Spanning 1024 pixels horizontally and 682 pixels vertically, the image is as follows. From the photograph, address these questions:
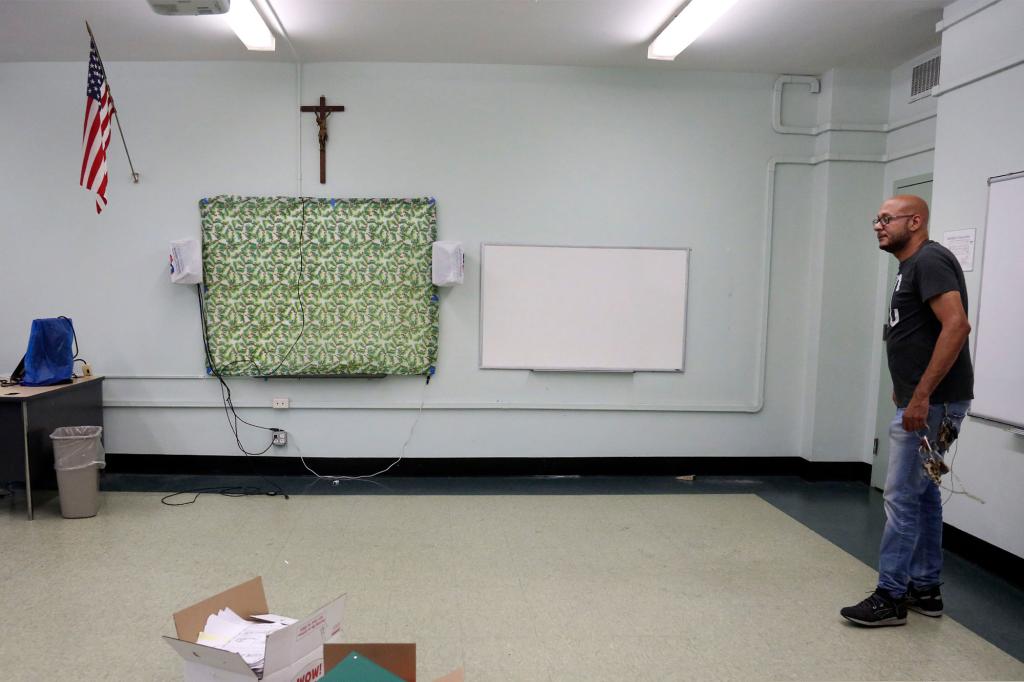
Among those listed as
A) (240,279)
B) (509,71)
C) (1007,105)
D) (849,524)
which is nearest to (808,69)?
(1007,105)

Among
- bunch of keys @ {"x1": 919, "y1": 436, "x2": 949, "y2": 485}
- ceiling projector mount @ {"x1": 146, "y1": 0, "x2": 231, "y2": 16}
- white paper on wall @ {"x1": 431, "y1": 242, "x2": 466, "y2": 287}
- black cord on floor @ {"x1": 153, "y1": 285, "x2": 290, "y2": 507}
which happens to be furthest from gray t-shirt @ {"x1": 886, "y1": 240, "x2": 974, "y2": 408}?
black cord on floor @ {"x1": 153, "y1": 285, "x2": 290, "y2": 507}

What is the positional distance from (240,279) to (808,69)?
4.20 meters

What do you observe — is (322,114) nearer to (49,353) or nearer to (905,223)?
(49,353)

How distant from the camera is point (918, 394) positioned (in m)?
2.29

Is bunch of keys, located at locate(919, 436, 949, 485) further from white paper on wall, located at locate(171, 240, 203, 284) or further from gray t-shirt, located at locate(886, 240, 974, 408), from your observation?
white paper on wall, located at locate(171, 240, 203, 284)

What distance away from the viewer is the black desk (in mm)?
3377

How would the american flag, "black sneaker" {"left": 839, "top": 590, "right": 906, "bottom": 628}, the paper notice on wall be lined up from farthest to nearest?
the american flag
the paper notice on wall
"black sneaker" {"left": 839, "top": 590, "right": 906, "bottom": 628}

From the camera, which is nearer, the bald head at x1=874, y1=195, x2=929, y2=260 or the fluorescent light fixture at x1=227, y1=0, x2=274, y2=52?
the bald head at x1=874, y1=195, x2=929, y2=260

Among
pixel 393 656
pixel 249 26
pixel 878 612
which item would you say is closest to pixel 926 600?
pixel 878 612

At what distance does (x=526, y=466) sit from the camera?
14.6 ft

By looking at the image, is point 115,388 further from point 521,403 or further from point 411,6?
point 411,6

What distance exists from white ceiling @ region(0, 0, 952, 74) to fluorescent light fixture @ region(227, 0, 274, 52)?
0.13 meters

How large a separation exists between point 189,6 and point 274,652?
2.96 meters

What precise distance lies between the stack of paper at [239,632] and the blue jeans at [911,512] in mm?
2254
